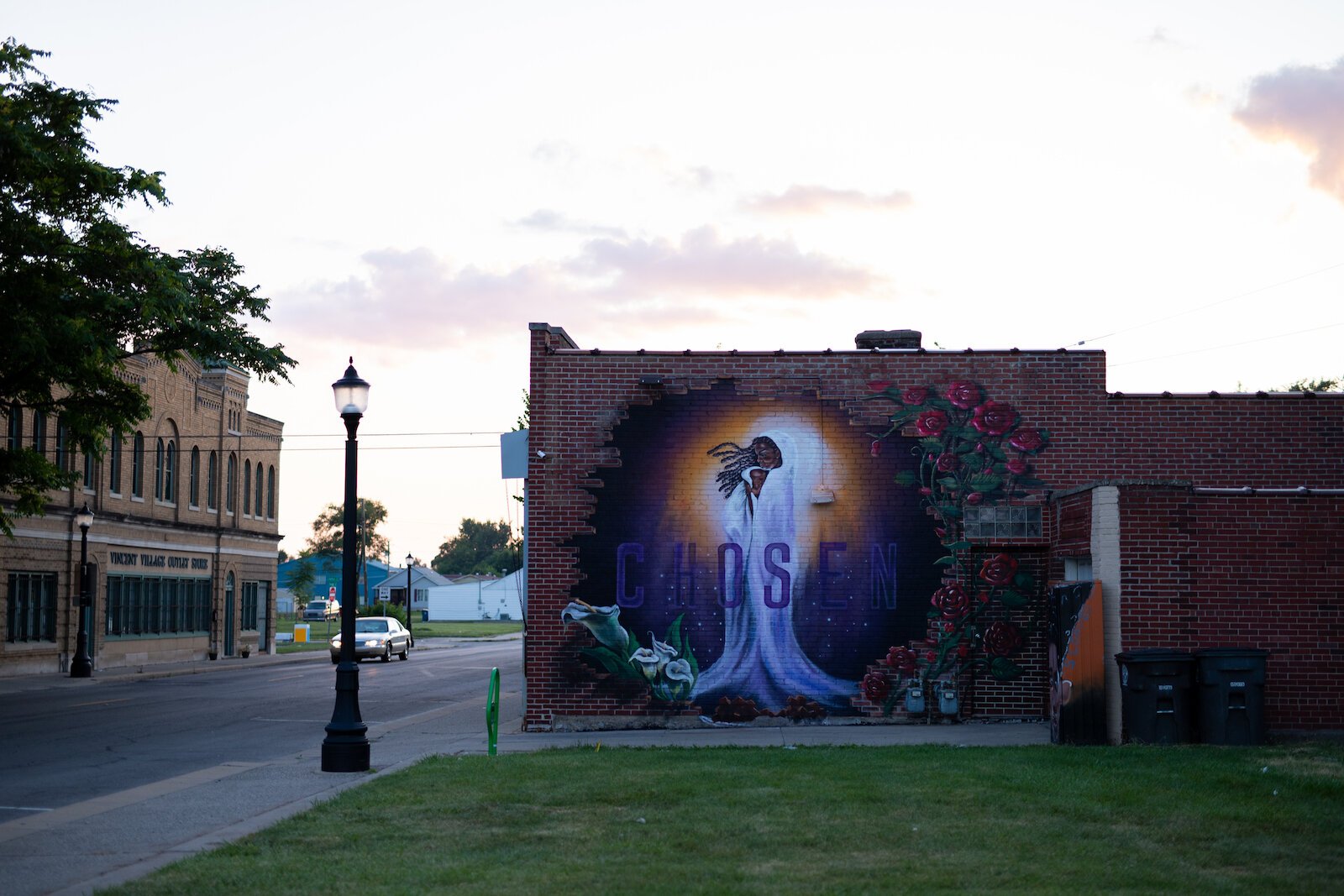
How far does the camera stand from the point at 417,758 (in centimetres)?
1499

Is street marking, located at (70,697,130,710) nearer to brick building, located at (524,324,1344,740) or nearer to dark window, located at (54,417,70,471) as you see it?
brick building, located at (524,324,1344,740)

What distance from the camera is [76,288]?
2420 cm

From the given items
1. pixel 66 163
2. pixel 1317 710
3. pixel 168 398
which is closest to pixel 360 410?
pixel 1317 710

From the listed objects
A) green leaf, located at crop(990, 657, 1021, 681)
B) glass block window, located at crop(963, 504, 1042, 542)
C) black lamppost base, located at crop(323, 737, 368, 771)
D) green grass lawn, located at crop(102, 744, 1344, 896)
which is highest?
glass block window, located at crop(963, 504, 1042, 542)

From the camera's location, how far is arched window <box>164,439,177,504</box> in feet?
149

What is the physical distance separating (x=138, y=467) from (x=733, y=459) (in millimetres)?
30660

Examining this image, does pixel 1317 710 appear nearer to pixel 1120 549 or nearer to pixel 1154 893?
pixel 1120 549

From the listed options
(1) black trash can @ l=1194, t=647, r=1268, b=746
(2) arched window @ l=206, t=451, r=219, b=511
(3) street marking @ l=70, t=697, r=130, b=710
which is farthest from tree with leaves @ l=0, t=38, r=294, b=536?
(2) arched window @ l=206, t=451, r=219, b=511

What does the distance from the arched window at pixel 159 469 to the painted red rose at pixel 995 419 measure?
33676mm

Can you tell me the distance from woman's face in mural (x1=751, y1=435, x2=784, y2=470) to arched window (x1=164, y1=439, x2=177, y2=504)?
32351 mm

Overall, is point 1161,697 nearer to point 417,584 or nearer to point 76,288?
point 76,288

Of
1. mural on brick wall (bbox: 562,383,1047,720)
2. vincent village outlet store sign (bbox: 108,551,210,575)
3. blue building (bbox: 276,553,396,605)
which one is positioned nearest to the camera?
mural on brick wall (bbox: 562,383,1047,720)

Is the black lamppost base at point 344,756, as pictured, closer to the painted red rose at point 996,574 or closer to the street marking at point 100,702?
the painted red rose at point 996,574

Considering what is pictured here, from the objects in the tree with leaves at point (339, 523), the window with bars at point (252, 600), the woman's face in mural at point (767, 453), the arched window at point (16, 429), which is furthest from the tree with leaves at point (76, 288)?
the tree with leaves at point (339, 523)
